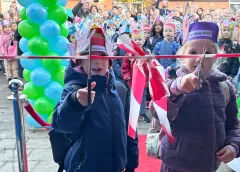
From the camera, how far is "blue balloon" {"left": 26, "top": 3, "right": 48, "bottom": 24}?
4496mm

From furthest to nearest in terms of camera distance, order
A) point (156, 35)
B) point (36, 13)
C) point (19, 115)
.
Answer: point (156, 35) < point (36, 13) < point (19, 115)

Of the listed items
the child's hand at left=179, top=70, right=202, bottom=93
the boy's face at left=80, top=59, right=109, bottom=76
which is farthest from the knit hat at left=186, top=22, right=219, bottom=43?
the boy's face at left=80, top=59, right=109, bottom=76

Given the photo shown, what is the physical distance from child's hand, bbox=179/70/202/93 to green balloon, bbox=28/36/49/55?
10.5ft

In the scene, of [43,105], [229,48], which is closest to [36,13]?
[43,105]

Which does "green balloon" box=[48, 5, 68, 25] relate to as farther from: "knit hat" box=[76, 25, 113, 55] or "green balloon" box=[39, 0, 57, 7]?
"knit hat" box=[76, 25, 113, 55]

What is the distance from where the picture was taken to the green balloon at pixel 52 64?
4703 mm

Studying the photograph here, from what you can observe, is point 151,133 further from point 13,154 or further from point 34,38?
point 34,38

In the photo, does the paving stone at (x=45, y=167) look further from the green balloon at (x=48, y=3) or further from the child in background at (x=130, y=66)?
the green balloon at (x=48, y=3)

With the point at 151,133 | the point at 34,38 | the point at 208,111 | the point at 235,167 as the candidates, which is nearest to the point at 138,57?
the point at 208,111

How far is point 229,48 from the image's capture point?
5.96m

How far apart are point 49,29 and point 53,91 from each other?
84 cm

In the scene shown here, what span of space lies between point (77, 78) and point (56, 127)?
302mm

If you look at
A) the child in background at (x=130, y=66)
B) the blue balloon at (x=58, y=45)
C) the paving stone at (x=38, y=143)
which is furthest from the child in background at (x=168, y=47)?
the paving stone at (x=38, y=143)

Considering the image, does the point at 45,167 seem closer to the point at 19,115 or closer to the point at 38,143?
the point at 38,143
